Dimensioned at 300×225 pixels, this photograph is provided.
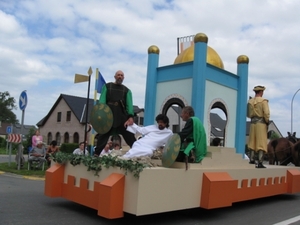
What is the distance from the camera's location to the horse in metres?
11.3

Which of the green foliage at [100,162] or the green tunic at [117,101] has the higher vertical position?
the green tunic at [117,101]

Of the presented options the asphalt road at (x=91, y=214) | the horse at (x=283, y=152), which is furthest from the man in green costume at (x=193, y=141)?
the horse at (x=283, y=152)

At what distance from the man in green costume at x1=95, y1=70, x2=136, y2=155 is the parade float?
111 cm

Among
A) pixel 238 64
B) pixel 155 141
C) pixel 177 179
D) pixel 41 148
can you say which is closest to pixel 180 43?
pixel 238 64

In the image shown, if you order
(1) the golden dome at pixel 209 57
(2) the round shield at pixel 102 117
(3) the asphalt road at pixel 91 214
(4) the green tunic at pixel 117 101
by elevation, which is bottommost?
(3) the asphalt road at pixel 91 214

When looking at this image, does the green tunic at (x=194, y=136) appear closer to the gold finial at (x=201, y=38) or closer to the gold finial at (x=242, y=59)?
the gold finial at (x=201, y=38)

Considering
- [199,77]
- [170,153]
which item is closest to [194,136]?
[170,153]

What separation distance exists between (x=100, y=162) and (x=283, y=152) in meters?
8.78

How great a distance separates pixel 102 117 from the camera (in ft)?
19.7

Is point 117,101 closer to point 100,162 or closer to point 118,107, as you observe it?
point 118,107

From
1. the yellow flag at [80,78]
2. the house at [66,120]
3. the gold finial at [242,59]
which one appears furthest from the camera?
the house at [66,120]

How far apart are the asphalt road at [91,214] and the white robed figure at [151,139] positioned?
38.9 inches

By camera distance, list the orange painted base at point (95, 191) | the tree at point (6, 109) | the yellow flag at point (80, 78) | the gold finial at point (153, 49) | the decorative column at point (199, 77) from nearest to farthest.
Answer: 1. the orange painted base at point (95, 191)
2. the yellow flag at point (80, 78)
3. the decorative column at point (199, 77)
4. the gold finial at point (153, 49)
5. the tree at point (6, 109)

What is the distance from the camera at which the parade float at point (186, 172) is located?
4.35 meters
